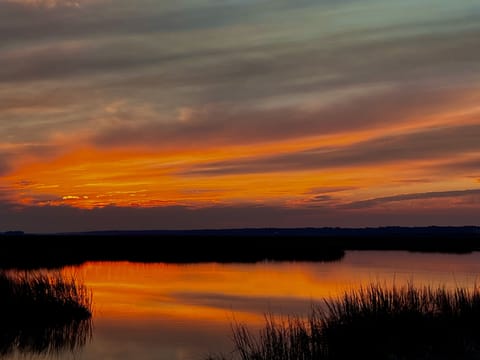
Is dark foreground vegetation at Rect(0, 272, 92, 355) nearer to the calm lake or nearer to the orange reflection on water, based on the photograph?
the calm lake

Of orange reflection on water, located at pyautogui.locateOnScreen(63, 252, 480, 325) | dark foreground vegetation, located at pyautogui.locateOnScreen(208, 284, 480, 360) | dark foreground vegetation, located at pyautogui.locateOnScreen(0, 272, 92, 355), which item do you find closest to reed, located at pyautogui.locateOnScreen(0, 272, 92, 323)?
dark foreground vegetation, located at pyautogui.locateOnScreen(0, 272, 92, 355)

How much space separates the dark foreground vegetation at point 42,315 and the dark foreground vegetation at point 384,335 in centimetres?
608

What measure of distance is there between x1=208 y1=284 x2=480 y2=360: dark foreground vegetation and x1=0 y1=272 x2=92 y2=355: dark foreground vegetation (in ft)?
19.9

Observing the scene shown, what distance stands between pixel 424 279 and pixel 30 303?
2250cm

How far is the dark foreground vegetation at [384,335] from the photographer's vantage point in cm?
1259

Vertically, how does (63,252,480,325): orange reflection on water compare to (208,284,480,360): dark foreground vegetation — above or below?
below

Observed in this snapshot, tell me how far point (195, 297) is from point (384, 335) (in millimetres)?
16832

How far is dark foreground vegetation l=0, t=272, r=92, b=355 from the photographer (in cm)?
1884

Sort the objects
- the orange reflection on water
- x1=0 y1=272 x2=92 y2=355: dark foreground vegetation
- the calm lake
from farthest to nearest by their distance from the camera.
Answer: the orange reflection on water
x1=0 y1=272 x2=92 y2=355: dark foreground vegetation
the calm lake

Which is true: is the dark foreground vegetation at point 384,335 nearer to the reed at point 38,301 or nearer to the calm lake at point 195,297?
the calm lake at point 195,297

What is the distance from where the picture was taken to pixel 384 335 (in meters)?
13.9

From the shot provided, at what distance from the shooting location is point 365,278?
37.2 meters

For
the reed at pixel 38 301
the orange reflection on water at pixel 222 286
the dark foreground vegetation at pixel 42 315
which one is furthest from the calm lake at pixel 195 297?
the reed at pixel 38 301

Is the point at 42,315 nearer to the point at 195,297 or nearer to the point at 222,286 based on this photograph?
the point at 195,297
